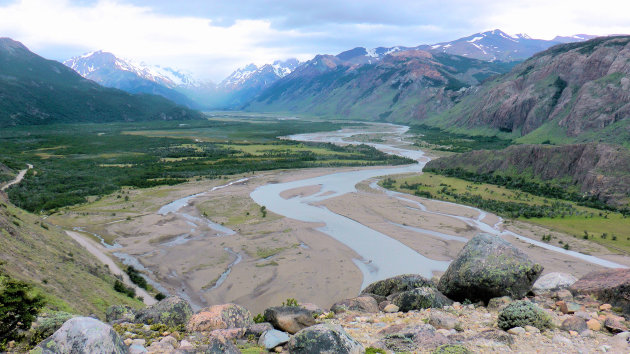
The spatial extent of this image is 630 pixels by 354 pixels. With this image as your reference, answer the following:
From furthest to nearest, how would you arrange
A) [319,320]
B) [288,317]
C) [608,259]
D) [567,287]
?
[608,259] < [567,287] < [319,320] < [288,317]

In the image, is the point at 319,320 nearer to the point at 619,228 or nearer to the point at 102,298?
the point at 102,298

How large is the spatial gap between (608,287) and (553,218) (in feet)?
141

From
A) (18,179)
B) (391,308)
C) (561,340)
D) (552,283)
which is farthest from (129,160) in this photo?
(561,340)

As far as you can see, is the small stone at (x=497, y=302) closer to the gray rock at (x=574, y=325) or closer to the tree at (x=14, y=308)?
the gray rock at (x=574, y=325)

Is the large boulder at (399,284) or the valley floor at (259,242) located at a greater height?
the large boulder at (399,284)

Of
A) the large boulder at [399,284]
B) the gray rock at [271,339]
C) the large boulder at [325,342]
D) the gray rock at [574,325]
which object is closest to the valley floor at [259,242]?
the large boulder at [399,284]

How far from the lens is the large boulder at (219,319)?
11.2 metres

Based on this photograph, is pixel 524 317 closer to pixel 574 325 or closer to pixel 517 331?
pixel 517 331

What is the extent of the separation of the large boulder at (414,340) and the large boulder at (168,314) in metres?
6.44

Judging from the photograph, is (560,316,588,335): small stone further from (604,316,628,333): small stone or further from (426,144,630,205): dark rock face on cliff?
(426,144,630,205): dark rock face on cliff

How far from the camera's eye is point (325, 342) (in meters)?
8.37

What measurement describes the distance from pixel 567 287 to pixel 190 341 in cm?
1291

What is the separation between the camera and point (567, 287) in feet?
42.8

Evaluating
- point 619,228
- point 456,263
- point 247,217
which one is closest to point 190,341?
point 456,263
